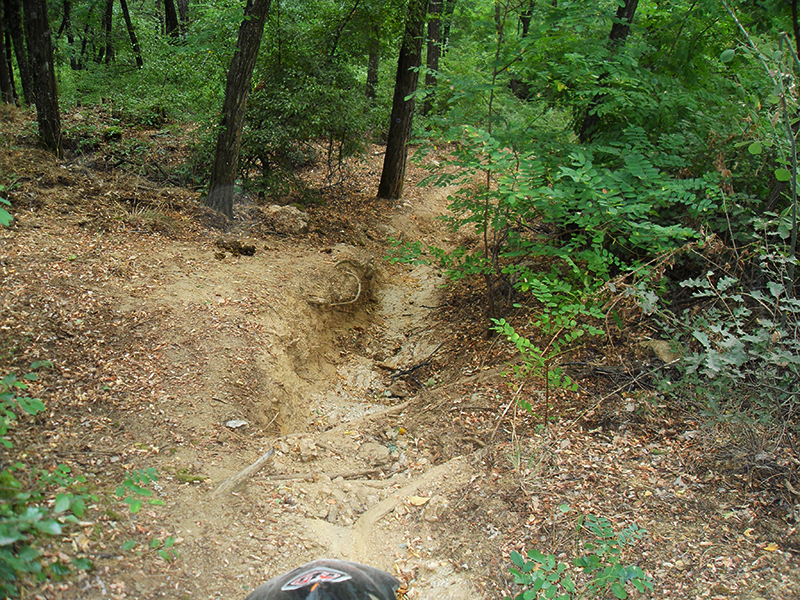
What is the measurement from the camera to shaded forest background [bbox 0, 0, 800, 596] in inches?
142

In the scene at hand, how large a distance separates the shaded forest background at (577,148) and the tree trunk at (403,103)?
3 centimetres

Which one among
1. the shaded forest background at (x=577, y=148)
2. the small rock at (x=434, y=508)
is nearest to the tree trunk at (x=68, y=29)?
the shaded forest background at (x=577, y=148)

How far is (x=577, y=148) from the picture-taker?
15.3 feet

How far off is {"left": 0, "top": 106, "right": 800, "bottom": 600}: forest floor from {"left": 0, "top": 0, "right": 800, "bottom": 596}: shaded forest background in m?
0.40

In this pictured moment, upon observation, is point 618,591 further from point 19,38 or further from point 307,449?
point 19,38

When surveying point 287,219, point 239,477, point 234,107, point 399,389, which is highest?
point 234,107

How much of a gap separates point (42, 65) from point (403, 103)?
541cm

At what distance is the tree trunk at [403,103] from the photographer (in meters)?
8.77

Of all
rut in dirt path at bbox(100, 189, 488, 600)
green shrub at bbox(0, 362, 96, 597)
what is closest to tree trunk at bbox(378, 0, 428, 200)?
rut in dirt path at bbox(100, 189, 488, 600)

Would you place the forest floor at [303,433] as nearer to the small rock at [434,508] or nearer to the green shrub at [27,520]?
the small rock at [434,508]

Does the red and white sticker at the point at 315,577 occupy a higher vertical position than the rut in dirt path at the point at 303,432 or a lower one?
higher

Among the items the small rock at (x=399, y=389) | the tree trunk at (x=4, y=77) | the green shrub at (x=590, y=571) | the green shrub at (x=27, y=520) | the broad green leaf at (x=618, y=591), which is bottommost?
the small rock at (x=399, y=389)

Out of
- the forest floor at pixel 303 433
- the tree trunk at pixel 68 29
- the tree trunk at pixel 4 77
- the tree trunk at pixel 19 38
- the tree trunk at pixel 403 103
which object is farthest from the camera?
the tree trunk at pixel 68 29

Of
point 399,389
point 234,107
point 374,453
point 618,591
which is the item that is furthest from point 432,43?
point 618,591
